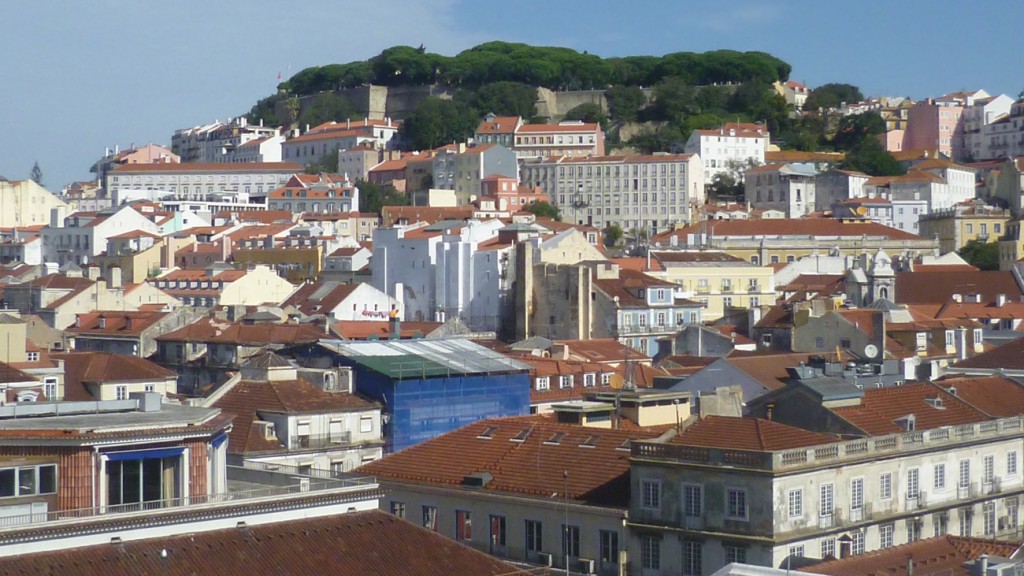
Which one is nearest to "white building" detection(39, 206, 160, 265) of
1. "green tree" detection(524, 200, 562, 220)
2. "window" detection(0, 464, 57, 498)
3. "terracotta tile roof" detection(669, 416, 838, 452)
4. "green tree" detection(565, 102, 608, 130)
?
"green tree" detection(524, 200, 562, 220)

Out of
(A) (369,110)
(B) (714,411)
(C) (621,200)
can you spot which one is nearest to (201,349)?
(B) (714,411)

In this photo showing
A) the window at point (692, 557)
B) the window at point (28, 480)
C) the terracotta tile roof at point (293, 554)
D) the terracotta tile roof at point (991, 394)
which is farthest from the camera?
the terracotta tile roof at point (991, 394)

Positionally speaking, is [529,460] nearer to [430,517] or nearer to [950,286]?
[430,517]

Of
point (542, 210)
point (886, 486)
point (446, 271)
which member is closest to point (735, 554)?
point (886, 486)

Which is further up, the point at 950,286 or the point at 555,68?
the point at 555,68

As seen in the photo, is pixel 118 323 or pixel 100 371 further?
pixel 118 323

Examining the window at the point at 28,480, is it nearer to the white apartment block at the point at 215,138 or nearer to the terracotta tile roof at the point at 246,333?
the terracotta tile roof at the point at 246,333

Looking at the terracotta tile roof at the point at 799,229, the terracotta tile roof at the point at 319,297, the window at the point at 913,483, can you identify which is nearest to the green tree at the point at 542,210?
the terracotta tile roof at the point at 799,229

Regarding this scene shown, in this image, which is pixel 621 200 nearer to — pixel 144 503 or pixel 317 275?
pixel 317 275
